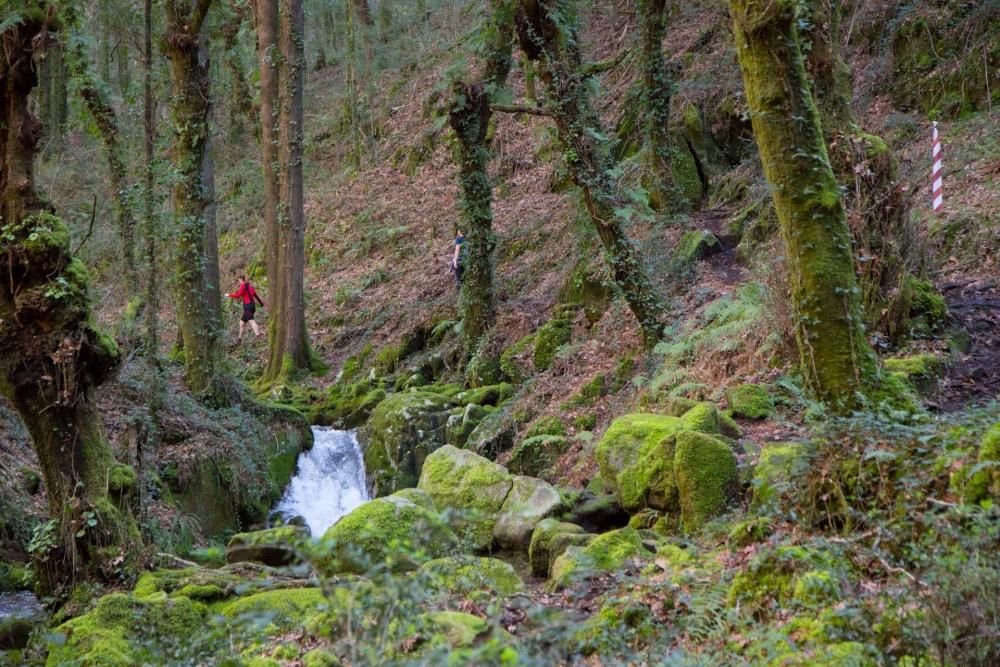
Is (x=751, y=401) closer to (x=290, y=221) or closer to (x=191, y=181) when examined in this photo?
(x=191, y=181)

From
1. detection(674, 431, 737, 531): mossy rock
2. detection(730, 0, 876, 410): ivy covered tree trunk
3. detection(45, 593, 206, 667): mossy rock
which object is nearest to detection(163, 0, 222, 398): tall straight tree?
detection(45, 593, 206, 667): mossy rock

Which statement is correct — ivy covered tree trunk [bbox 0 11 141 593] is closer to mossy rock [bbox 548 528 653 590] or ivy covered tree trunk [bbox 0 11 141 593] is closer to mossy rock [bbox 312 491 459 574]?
mossy rock [bbox 312 491 459 574]

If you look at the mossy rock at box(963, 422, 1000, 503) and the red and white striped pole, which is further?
the red and white striped pole

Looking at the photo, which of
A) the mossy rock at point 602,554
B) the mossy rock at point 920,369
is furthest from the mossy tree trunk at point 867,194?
the mossy rock at point 602,554

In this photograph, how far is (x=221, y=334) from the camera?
13.4m

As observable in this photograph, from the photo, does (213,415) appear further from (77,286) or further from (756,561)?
(756,561)

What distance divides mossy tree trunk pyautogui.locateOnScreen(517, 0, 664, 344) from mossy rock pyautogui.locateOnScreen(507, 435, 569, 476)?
2.24 meters

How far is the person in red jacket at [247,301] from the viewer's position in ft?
64.2

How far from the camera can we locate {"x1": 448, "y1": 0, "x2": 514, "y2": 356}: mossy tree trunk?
1359cm

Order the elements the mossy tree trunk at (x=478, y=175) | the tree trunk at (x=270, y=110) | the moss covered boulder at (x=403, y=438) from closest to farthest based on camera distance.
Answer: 1. the moss covered boulder at (x=403, y=438)
2. the mossy tree trunk at (x=478, y=175)
3. the tree trunk at (x=270, y=110)

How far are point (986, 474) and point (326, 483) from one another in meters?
10.8

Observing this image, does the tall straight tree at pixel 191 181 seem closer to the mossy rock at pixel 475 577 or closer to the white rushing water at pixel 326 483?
the white rushing water at pixel 326 483

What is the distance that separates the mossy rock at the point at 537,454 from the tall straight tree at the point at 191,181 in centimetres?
537

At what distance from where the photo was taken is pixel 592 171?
11.4 metres
